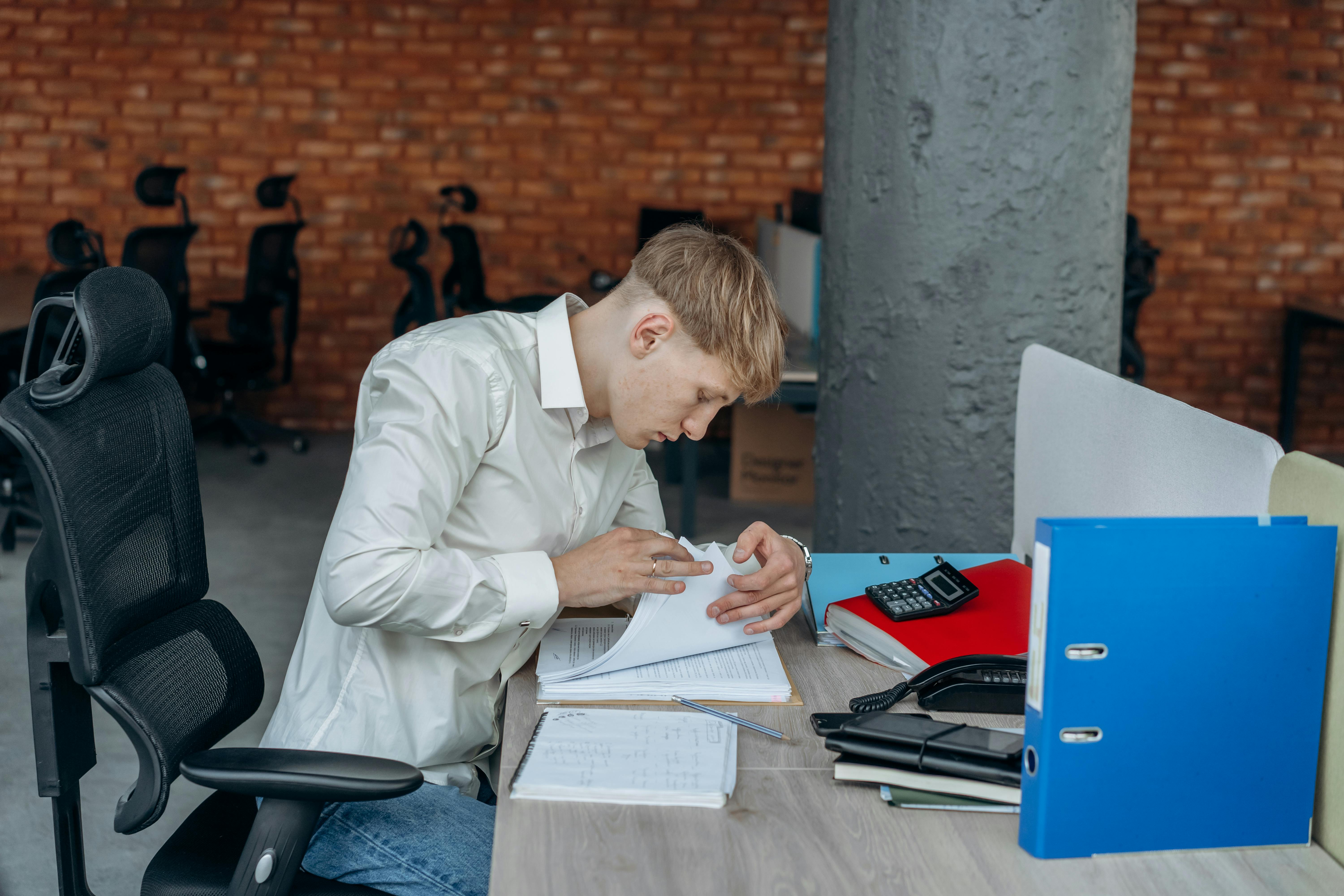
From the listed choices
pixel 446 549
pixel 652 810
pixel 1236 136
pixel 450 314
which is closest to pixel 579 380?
pixel 446 549

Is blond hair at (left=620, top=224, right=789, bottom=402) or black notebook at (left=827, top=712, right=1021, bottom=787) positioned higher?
blond hair at (left=620, top=224, right=789, bottom=402)

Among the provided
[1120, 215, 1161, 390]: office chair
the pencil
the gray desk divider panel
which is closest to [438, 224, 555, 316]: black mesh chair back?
[1120, 215, 1161, 390]: office chair

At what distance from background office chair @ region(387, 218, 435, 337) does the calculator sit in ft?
11.3

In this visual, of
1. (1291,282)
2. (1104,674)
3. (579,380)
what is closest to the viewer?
(1104,674)

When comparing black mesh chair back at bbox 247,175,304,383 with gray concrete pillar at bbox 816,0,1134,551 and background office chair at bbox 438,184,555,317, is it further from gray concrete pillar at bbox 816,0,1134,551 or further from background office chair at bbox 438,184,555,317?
gray concrete pillar at bbox 816,0,1134,551

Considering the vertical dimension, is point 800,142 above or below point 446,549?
above

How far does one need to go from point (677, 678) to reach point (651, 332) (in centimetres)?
38

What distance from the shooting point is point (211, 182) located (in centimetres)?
561

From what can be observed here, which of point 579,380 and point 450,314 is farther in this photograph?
point 450,314

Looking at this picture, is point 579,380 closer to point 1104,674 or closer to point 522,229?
point 1104,674

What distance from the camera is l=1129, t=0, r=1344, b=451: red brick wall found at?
565 cm

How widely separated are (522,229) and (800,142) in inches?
55.7

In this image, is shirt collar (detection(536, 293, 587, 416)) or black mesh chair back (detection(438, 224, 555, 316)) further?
black mesh chair back (detection(438, 224, 555, 316))

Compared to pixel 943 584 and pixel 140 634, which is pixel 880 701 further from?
pixel 140 634
